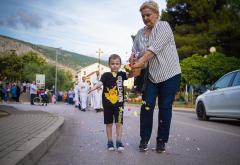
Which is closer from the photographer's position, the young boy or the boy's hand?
the boy's hand

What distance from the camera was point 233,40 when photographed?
45.3 m

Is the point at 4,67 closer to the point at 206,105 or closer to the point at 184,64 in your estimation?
the point at 184,64

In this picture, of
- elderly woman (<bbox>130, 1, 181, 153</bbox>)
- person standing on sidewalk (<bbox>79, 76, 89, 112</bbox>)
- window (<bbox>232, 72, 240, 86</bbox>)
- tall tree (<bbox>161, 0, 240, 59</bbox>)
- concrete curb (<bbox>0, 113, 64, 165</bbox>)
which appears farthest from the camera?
tall tree (<bbox>161, 0, 240, 59</bbox>)

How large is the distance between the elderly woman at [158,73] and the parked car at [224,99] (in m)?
5.93

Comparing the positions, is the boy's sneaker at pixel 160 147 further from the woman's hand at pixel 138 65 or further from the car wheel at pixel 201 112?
the car wheel at pixel 201 112

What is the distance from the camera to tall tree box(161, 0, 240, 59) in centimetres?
4478

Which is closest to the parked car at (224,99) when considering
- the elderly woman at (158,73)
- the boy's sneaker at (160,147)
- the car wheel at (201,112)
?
the car wheel at (201,112)

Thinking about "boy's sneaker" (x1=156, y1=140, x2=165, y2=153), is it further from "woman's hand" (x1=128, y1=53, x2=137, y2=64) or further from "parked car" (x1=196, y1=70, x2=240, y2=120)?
"parked car" (x1=196, y1=70, x2=240, y2=120)

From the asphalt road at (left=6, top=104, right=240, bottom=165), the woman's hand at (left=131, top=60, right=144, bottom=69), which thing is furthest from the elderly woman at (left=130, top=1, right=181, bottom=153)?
the asphalt road at (left=6, top=104, right=240, bottom=165)

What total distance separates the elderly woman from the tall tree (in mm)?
39367

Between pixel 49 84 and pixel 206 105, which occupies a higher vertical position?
pixel 49 84

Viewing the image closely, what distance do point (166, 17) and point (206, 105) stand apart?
126 ft

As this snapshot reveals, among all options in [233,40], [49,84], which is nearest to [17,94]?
[233,40]

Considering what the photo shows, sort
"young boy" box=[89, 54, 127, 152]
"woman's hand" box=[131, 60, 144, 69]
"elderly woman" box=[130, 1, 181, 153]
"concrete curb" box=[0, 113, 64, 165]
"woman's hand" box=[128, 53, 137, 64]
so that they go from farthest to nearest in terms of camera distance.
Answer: "young boy" box=[89, 54, 127, 152], "woman's hand" box=[128, 53, 137, 64], "elderly woman" box=[130, 1, 181, 153], "woman's hand" box=[131, 60, 144, 69], "concrete curb" box=[0, 113, 64, 165]
